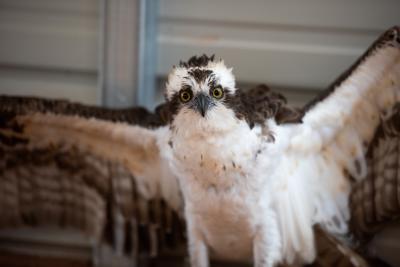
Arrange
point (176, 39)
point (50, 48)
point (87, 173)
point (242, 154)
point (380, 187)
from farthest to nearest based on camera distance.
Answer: point (50, 48) < point (176, 39) < point (87, 173) < point (380, 187) < point (242, 154)

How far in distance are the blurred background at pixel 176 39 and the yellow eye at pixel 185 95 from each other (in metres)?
0.81

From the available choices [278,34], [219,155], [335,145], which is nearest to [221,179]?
[219,155]

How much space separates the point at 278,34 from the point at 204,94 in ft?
3.05

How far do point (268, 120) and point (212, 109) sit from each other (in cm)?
28

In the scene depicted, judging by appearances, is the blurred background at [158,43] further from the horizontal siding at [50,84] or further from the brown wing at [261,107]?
the brown wing at [261,107]

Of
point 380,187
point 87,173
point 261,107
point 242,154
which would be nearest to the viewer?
point 242,154

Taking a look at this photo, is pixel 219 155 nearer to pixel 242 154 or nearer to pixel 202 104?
pixel 242 154

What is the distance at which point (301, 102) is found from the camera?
315cm

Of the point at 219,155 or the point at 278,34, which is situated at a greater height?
the point at 278,34

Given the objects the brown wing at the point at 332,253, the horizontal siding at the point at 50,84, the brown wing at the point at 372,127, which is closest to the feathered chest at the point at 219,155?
the brown wing at the point at 372,127

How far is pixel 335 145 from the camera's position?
9.30 ft

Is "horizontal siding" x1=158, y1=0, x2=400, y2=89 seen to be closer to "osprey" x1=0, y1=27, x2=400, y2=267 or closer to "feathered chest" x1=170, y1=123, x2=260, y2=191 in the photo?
"osprey" x1=0, y1=27, x2=400, y2=267

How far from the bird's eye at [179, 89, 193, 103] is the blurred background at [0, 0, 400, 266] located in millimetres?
806

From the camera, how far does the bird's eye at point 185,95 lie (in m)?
2.34
